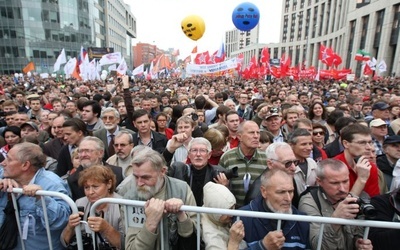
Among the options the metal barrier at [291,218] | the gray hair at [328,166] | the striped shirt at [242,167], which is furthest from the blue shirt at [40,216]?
the gray hair at [328,166]

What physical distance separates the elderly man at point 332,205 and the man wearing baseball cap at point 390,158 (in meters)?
1.33

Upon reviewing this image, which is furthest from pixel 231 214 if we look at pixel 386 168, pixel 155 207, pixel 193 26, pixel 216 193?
pixel 193 26

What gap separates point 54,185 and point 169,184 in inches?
44.4

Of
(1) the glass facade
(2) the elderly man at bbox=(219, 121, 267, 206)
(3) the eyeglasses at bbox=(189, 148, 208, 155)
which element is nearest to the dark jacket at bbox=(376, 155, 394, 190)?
(2) the elderly man at bbox=(219, 121, 267, 206)

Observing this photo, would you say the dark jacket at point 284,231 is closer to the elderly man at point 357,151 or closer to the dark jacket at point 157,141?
the elderly man at point 357,151

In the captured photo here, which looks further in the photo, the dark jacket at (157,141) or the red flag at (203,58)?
the red flag at (203,58)

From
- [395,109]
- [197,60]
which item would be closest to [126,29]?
[197,60]

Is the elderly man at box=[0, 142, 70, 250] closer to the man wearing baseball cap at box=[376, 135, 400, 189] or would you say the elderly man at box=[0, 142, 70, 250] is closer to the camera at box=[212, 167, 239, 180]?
the camera at box=[212, 167, 239, 180]

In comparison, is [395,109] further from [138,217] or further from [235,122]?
[138,217]

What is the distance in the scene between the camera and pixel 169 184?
2396 mm

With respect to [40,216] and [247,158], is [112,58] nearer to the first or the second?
[247,158]

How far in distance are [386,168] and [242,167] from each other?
1.76 meters

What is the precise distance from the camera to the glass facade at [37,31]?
46312 millimetres

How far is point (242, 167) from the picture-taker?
3.29 m
